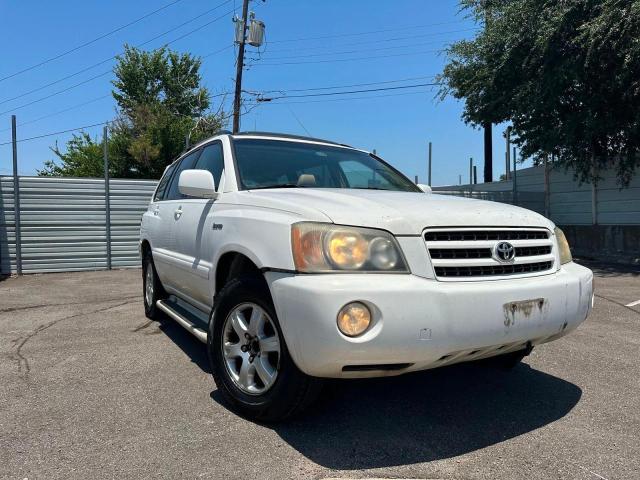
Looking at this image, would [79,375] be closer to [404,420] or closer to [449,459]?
[404,420]

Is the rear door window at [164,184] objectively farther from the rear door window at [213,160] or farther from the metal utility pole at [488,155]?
the metal utility pole at [488,155]

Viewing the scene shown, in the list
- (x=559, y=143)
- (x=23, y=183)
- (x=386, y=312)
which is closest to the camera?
(x=386, y=312)

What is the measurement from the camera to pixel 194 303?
4.21 meters

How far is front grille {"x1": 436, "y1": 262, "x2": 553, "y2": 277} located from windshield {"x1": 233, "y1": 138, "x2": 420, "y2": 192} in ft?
4.69

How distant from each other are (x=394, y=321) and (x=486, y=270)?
0.66 metres

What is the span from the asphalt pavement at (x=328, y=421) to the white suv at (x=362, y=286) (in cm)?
32

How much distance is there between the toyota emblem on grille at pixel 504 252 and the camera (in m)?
2.80

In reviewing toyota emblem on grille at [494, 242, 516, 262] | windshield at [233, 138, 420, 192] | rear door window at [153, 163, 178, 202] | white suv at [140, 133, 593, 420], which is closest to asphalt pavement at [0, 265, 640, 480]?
white suv at [140, 133, 593, 420]

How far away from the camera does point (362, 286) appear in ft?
8.00

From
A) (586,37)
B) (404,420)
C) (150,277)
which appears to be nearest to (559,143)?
(586,37)

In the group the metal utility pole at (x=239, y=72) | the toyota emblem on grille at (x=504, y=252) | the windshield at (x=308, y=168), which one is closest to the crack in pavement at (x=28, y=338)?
the windshield at (x=308, y=168)

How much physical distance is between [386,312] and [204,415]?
4.60 feet

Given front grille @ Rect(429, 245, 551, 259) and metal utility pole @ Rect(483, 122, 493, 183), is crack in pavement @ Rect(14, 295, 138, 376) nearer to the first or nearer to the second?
front grille @ Rect(429, 245, 551, 259)

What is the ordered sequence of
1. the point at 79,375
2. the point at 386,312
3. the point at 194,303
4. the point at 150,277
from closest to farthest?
the point at 386,312
the point at 79,375
the point at 194,303
the point at 150,277
